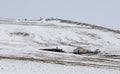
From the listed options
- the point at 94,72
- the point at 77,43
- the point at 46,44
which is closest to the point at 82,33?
the point at 77,43

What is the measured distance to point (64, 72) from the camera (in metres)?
28.9

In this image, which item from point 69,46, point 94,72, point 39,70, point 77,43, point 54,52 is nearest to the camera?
point 39,70

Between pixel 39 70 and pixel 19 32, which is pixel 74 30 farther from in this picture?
pixel 39 70

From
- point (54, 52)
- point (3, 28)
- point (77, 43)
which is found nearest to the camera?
point (54, 52)

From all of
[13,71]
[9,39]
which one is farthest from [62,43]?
[13,71]

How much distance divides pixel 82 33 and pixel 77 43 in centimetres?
890

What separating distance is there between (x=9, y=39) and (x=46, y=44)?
6.17m

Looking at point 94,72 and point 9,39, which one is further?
point 9,39

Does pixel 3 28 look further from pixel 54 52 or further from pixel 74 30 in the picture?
pixel 54 52

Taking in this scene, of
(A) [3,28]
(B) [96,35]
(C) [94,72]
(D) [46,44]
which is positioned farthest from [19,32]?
(C) [94,72]

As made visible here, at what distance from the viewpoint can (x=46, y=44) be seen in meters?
54.0

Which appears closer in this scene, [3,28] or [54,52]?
[54,52]

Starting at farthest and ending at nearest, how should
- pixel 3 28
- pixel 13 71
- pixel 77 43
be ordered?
pixel 3 28 < pixel 77 43 < pixel 13 71

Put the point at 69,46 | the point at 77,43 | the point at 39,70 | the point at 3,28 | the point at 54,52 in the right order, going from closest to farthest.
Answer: the point at 39,70, the point at 54,52, the point at 69,46, the point at 77,43, the point at 3,28
